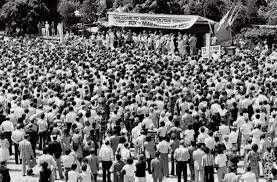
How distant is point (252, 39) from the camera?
125 ft

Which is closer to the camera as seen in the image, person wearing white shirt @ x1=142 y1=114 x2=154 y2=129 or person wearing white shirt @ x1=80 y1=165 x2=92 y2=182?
person wearing white shirt @ x1=80 y1=165 x2=92 y2=182

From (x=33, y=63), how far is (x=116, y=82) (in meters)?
6.36

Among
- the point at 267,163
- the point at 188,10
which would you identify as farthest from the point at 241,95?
the point at 188,10

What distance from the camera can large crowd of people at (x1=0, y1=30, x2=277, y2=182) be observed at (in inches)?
561

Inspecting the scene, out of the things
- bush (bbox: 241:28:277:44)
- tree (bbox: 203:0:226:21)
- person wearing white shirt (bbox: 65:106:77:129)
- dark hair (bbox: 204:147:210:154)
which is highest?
tree (bbox: 203:0:226:21)

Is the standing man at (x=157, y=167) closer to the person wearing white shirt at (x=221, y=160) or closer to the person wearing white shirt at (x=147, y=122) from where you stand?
the person wearing white shirt at (x=221, y=160)

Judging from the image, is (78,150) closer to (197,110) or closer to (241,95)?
(197,110)

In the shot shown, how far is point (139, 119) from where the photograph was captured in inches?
687

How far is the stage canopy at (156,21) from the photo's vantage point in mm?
35847

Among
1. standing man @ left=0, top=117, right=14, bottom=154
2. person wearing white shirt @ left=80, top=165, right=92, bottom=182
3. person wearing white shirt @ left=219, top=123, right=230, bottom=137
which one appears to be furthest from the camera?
standing man @ left=0, top=117, right=14, bottom=154

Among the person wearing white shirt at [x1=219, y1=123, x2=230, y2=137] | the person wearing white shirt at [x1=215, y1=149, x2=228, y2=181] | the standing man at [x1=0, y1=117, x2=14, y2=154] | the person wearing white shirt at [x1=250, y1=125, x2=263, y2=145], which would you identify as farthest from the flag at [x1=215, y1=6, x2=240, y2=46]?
the person wearing white shirt at [x1=215, y1=149, x2=228, y2=181]

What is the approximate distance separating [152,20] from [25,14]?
1598cm

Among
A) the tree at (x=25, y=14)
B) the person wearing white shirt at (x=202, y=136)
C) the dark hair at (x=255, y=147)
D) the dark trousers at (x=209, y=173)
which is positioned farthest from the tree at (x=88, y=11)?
the dark hair at (x=255, y=147)

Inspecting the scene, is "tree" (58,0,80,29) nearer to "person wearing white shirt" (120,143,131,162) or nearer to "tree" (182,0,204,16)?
"tree" (182,0,204,16)
